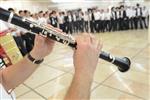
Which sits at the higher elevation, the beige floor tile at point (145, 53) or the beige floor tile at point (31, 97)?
the beige floor tile at point (31, 97)

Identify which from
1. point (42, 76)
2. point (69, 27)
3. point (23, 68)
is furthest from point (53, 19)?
point (23, 68)

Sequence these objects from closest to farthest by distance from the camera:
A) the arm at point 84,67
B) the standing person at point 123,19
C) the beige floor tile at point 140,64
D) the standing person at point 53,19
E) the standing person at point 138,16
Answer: the arm at point 84,67, the beige floor tile at point 140,64, the standing person at point 53,19, the standing person at point 138,16, the standing person at point 123,19

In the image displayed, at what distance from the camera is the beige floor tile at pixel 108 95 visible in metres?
2.36

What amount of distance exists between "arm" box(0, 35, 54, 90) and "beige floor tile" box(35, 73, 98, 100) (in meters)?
1.44

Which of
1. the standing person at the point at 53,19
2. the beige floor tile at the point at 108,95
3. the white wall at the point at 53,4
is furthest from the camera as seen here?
the white wall at the point at 53,4

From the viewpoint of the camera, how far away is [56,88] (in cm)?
273

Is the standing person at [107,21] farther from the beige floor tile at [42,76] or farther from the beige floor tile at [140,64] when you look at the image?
the beige floor tile at [42,76]

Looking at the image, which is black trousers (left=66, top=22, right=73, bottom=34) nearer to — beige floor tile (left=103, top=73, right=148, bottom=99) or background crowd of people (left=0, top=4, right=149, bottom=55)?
background crowd of people (left=0, top=4, right=149, bottom=55)

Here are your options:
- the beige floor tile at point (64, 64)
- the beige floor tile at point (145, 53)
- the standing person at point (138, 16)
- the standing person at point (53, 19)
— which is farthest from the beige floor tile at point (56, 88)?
the standing person at point (138, 16)

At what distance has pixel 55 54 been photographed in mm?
4734

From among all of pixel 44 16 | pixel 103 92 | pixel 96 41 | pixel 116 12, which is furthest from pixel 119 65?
pixel 116 12

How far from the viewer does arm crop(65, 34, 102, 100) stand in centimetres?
72

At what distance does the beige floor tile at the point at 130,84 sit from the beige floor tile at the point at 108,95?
105mm

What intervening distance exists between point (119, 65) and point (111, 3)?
33.3 feet
